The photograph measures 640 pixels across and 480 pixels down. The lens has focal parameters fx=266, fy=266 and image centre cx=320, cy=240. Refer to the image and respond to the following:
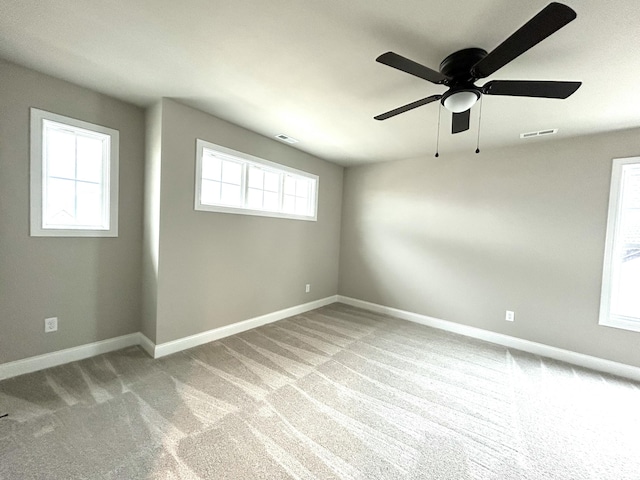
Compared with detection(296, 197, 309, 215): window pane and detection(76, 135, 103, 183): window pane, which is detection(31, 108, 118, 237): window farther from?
detection(296, 197, 309, 215): window pane

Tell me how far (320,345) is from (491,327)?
2.33 metres

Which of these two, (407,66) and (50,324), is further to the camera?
(50,324)

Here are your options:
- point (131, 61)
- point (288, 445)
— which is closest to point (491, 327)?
point (288, 445)

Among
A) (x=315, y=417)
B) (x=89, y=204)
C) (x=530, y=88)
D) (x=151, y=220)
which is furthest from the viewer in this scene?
(x=151, y=220)

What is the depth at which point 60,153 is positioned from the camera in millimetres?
2459

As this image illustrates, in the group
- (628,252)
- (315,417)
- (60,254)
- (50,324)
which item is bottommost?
(315,417)

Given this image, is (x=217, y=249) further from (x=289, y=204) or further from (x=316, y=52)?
(x=316, y=52)

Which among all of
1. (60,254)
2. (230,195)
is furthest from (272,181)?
(60,254)

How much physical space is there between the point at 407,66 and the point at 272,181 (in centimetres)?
262

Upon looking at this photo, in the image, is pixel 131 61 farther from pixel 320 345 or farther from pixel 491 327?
pixel 491 327

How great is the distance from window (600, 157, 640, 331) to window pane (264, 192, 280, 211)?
3.92 meters

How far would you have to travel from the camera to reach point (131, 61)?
2.04 meters

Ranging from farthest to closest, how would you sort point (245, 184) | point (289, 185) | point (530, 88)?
1. point (289, 185)
2. point (245, 184)
3. point (530, 88)

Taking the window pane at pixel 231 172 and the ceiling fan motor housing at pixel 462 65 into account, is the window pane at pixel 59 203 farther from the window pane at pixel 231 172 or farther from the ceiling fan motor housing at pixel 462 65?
the ceiling fan motor housing at pixel 462 65
